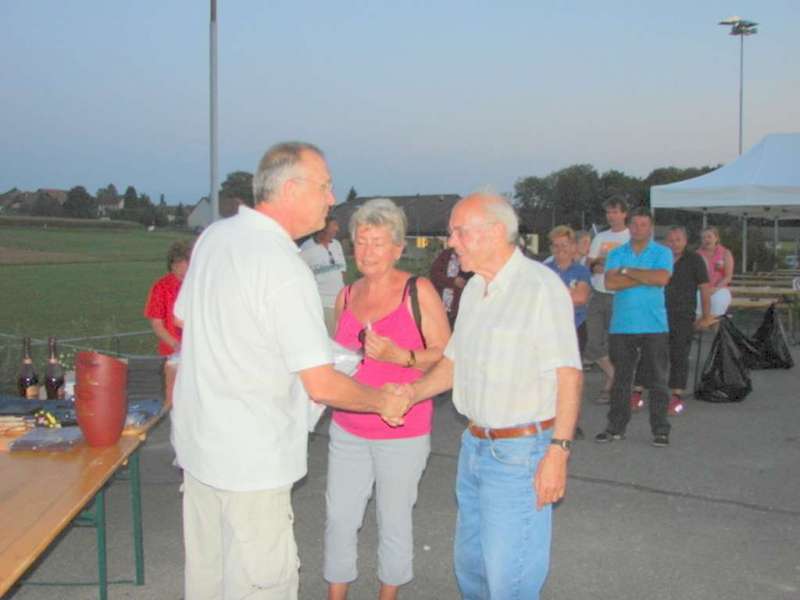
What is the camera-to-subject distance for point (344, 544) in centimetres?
368

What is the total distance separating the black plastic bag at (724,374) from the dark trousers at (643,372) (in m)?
2.29

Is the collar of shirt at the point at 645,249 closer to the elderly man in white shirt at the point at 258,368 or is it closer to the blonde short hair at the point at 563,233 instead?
the blonde short hair at the point at 563,233

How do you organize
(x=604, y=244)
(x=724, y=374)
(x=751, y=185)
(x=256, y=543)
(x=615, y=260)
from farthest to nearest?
(x=751, y=185), (x=724, y=374), (x=604, y=244), (x=615, y=260), (x=256, y=543)

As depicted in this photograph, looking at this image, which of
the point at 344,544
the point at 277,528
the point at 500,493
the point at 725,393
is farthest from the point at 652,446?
the point at 277,528

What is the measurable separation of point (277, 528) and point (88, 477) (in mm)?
886

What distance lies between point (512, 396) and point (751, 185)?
10931 millimetres

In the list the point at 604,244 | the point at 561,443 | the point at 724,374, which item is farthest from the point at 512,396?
the point at 724,374

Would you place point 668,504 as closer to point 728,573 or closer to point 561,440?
point 728,573

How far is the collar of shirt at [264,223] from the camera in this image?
8.61 feet

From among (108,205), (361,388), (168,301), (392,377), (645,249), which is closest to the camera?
(361,388)

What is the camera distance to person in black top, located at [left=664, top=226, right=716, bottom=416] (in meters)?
8.27

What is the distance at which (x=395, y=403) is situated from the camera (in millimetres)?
3176

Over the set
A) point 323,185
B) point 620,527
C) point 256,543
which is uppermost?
point 323,185

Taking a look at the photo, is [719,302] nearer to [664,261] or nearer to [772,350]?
[772,350]
